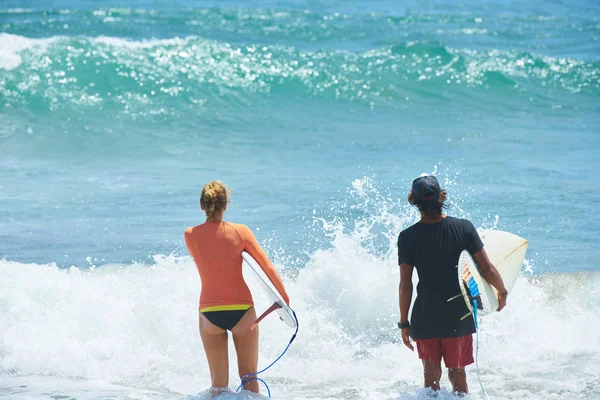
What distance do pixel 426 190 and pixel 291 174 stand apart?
8253mm

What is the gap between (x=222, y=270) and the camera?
5156mm

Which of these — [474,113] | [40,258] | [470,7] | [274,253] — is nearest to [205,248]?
[274,253]

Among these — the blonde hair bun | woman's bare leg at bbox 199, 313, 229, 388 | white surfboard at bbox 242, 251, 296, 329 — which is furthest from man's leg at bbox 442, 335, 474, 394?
the blonde hair bun

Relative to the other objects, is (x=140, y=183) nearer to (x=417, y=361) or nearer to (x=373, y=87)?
(x=417, y=361)

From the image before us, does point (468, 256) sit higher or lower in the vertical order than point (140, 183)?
higher

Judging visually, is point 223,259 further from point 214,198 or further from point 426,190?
point 426,190

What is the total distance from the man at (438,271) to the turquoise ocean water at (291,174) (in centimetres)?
70

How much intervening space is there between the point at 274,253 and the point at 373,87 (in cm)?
1088

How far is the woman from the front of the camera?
5.15 meters

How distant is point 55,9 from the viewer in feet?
91.6

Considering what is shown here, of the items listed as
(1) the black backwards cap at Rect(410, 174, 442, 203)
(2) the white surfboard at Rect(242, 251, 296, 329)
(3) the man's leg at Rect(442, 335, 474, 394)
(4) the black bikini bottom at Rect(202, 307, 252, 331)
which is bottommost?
(3) the man's leg at Rect(442, 335, 474, 394)

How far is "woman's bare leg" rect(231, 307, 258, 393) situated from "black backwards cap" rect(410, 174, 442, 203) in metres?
1.30

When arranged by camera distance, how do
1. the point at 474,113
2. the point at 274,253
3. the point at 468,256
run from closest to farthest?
the point at 468,256 → the point at 274,253 → the point at 474,113

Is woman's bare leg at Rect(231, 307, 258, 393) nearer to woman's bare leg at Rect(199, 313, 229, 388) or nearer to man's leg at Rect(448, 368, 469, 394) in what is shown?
woman's bare leg at Rect(199, 313, 229, 388)
